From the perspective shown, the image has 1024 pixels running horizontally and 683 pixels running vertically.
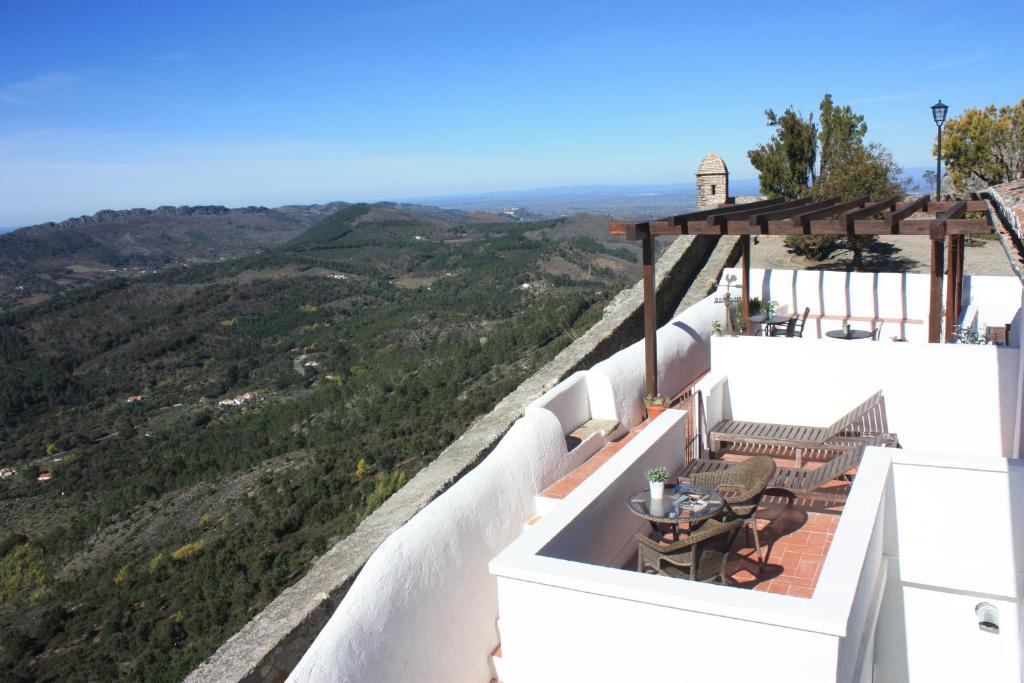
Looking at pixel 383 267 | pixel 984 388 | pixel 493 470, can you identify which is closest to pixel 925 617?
pixel 984 388

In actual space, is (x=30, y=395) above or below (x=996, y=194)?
below

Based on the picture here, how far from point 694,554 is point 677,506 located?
0.41 metres

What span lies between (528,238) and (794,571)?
2944 inches

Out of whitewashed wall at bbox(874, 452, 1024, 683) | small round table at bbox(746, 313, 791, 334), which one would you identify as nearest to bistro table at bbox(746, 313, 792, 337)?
small round table at bbox(746, 313, 791, 334)

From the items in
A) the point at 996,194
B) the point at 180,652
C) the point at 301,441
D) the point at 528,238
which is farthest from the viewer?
the point at 528,238

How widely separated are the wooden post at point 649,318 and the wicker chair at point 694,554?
352 cm

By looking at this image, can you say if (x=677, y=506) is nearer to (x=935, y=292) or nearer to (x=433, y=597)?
(x=433, y=597)

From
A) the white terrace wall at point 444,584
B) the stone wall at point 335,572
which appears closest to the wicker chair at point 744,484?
the white terrace wall at point 444,584

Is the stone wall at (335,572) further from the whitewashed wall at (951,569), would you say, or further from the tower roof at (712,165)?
the tower roof at (712,165)

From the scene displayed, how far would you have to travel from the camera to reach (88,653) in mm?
15094

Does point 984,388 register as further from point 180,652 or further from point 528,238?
point 528,238

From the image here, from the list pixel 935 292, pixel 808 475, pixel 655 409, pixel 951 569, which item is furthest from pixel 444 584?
pixel 935 292

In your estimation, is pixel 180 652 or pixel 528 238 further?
pixel 528 238

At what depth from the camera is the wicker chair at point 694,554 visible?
3.76m
